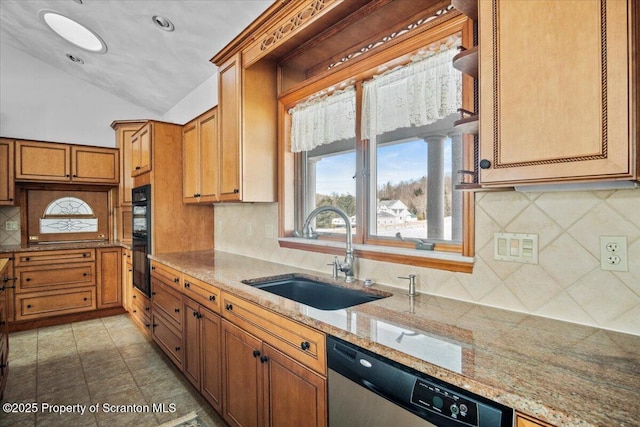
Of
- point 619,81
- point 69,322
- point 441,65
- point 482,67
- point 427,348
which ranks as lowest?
point 69,322

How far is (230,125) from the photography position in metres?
2.66

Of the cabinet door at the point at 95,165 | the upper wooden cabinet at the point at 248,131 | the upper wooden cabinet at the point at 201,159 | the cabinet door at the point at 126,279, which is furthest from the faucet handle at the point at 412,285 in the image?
the cabinet door at the point at 95,165

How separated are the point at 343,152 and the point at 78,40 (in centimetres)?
332

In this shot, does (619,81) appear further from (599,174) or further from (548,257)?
(548,257)

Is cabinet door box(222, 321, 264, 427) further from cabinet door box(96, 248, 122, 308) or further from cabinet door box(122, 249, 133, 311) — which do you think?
cabinet door box(96, 248, 122, 308)

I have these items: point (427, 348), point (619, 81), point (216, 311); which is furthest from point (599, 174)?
point (216, 311)

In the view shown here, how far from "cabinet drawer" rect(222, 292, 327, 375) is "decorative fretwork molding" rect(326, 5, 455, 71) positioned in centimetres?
148

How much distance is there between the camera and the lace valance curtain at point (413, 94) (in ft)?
5.30

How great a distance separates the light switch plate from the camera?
1.30 meters

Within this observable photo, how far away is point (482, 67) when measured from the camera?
44.5 inches

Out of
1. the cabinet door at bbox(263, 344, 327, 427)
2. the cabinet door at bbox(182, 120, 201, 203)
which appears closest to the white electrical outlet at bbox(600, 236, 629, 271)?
the cabinet door at bbox(263, 344, 327, 427)

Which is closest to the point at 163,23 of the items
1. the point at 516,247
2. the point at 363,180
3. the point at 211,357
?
the point at 363,180

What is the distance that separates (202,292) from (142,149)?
6.82 feet

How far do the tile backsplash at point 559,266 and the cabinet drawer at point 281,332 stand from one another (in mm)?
626
